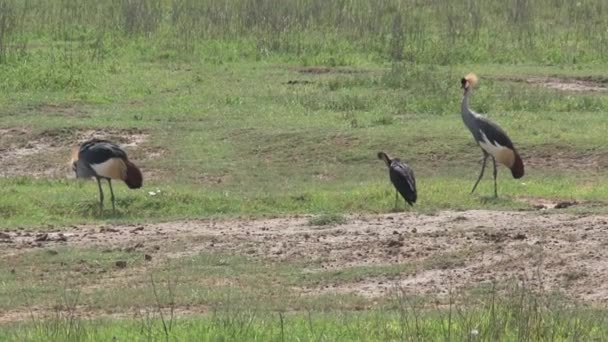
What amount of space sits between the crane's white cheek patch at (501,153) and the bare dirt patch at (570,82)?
5962mm

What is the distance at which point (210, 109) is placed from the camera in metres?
18.9

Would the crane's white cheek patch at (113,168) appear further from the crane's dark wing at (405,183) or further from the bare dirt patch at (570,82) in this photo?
the bare dirt patch at (570,82)

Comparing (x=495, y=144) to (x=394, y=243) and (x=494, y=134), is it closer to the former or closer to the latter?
(x=494, y=134)

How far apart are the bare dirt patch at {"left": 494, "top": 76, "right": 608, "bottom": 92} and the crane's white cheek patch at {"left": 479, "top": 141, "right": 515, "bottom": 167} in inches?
235

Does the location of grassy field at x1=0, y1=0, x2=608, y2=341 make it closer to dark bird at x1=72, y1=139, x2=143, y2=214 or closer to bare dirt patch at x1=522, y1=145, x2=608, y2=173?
bare dirt patch at x1=522, y1=145, x2=608, y2=173

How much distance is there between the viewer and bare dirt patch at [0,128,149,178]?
16.4 metres

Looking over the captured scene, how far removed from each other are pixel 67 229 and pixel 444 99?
23.7 feet

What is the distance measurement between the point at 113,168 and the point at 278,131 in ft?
11.3

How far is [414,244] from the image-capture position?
11.9 metres

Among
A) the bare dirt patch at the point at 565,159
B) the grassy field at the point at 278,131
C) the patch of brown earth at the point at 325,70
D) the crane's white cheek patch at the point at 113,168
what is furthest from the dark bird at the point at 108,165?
the patch of brown earth at the point at 325,70

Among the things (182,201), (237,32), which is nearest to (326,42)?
(237,32)

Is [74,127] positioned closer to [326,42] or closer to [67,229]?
[67,229]

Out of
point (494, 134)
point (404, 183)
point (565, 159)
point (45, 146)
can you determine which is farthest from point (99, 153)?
point (565, 159)

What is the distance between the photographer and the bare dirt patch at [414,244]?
1066cm
